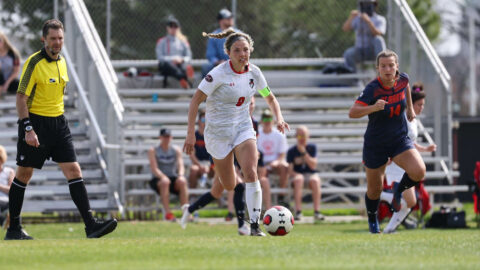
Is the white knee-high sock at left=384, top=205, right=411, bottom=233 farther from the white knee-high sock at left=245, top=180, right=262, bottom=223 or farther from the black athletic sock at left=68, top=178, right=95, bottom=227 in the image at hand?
the black athletic sock at left=68, top=178, right=95, bottom=227

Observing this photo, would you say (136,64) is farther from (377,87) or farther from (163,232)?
(377,87)

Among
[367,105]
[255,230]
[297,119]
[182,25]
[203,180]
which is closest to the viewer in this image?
[255,230]

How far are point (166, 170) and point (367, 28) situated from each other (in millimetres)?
5020

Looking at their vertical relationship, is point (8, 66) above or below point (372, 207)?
above

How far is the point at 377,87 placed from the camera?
11.3m

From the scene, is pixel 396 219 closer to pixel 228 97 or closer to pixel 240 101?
pixel 240 101

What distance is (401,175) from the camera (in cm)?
1407

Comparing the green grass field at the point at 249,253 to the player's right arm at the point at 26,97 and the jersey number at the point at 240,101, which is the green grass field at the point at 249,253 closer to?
the player's right arm at the point at 26,97

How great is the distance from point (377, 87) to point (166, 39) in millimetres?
9213

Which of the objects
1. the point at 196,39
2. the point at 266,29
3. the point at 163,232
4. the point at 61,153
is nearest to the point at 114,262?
the point at 61,153

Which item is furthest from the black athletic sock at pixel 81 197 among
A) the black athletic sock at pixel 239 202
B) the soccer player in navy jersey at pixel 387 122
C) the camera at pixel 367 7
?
the camera at pixel 367 7

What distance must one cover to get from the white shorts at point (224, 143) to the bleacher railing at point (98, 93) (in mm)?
5738

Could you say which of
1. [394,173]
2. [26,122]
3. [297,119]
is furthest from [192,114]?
[297,119]

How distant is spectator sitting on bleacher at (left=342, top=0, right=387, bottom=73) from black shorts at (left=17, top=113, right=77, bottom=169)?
31.9 ft
